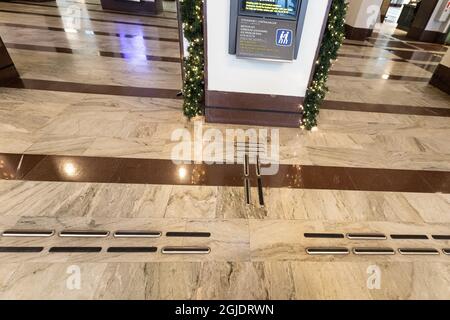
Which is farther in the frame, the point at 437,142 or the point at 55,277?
the point at 437,142

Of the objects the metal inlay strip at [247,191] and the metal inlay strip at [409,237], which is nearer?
the metal inlay strip at [409,237]

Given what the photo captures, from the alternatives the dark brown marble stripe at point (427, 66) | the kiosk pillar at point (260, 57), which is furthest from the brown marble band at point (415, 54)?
the kiosk pillar at point (260, 57)

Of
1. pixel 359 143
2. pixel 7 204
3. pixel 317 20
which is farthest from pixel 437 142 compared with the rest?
pixel 7 204

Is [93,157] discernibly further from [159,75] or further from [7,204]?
[159,75]

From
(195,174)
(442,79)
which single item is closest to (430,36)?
(442,79)

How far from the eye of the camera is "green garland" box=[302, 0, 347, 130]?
2193mm

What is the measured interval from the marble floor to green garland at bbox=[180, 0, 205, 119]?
0.83 feet

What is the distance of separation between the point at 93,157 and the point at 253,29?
1.88m

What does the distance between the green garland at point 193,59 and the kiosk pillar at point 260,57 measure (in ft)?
0.32

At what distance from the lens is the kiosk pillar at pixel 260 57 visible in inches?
83.9

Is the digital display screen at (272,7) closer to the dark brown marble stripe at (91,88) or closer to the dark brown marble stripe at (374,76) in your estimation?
the dark brown marble stripe at (91,88)

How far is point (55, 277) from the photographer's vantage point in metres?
1.33

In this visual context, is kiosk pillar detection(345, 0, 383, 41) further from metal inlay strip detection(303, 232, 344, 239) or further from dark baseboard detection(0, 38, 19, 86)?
dark baseboard detection(0, 38, 19, 86)

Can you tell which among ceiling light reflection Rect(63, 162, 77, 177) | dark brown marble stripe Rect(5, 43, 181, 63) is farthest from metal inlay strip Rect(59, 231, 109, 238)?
dark brown marble stripe Rect(5, 43, 181, 63)
